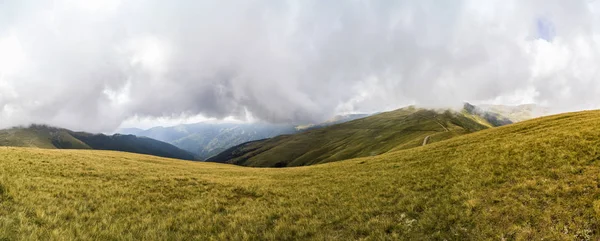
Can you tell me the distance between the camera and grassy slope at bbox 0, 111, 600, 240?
402 inches

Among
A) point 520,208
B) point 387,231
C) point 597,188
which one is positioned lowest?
point 387,231

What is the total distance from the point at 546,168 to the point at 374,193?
11002mm

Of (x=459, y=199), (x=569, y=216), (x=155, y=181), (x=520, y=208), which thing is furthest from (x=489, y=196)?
(x=155, y=181)

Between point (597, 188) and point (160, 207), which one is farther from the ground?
point (597, 188)

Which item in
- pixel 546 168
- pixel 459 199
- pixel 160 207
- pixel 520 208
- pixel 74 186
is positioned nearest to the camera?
pixel 520 208

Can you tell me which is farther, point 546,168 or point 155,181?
point 155,181

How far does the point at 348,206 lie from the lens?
15945 millimetres

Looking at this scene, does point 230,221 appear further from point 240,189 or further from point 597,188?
point 597,188

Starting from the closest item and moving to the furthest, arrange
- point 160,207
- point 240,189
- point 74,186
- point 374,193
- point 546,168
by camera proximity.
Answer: point 160,207 < point 546,168 < point 74,186 < point 374,193 < point 240,189

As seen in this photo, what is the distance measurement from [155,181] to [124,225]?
12.6 meters

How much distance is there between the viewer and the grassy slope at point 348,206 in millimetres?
10211

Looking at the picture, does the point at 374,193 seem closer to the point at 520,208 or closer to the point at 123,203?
the point at 520,208

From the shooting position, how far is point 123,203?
15.0 m

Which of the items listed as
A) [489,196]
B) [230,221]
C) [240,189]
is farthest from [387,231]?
[240,189]
